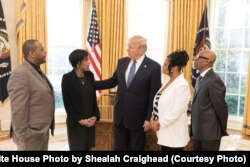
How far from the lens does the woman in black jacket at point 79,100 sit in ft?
8.59

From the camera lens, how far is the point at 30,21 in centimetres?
500

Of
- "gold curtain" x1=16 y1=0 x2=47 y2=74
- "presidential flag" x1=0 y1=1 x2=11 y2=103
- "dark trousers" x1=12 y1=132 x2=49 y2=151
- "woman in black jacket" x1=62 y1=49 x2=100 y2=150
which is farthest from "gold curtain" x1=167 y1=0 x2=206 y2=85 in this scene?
"dark trousers" x1=12 y1=132 x2=49 y2=151

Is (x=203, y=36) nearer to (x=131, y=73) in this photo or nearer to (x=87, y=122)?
(x=131, y=73)

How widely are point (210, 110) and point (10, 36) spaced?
3.99m

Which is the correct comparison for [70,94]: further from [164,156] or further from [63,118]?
[63,118]

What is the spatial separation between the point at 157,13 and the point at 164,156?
445 cm

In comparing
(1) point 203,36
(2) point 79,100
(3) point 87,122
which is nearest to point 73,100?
(2) point 79,100

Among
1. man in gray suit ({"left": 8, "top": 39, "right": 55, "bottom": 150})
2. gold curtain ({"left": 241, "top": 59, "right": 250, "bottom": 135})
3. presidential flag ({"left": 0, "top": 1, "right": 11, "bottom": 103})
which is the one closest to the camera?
man in gray suit ({"left": 8, "top": 39, "right": 55, "bottom": 150})

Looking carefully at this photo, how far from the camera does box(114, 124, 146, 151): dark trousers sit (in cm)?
270

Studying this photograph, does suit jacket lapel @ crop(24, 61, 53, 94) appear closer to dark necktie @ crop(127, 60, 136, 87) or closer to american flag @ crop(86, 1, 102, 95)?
dark necktie @ crop(127, 60, 136, 87)

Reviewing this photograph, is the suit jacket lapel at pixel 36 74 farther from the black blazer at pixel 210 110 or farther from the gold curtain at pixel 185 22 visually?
the gold curtain at pixel 185 22

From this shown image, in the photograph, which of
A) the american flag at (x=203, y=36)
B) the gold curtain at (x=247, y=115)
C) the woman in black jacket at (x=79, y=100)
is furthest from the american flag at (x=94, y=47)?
the gold curtain at (x=247, y=115)

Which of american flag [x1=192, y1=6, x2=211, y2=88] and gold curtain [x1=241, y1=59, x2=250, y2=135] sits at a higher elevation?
american flag [x1=192, y1=6, x2=211, y2=88]

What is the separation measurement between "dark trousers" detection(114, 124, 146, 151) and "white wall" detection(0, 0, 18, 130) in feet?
10.0
